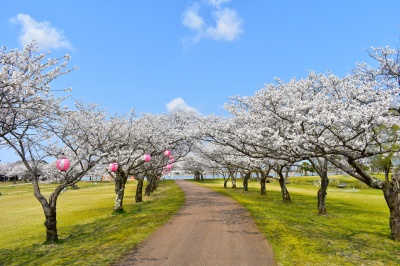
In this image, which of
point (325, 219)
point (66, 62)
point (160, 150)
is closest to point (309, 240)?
point (325, 219)

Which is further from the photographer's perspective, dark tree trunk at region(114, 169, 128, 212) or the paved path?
dark tree trunk at region(114, 169, 128, 212)

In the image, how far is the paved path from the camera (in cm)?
1080

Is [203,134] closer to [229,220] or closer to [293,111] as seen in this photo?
[229,220]

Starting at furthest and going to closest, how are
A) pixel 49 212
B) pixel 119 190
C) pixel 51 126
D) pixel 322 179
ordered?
pixel 119 190, pixel 322 179, pixel 49 212, pixel 51 126

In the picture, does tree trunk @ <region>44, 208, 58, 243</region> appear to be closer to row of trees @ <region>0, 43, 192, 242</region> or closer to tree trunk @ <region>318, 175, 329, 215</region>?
A: row of trees @ <region>0, 43, 192, 242</region>

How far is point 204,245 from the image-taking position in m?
12.7

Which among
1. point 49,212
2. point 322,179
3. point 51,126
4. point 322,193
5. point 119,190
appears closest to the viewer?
point 51,126

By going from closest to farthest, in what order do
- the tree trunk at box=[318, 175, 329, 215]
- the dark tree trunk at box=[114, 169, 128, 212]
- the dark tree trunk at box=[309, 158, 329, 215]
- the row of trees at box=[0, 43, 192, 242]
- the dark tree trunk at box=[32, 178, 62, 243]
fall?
the row of trees at box=[0, 43, 192, 242], the dark tree trunk at box=[32, 178, 62, 243], the dark tree trunk at box=[309, 158, 329, 215], the tree trunk at box=[318, 175, 329, 215], the dark tree trunk at box=[114, 169, 128, 212]

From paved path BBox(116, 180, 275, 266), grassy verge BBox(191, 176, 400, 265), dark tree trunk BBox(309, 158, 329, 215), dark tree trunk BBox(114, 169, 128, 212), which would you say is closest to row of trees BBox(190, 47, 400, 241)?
grassy verge BBox(191, 176, 400, 265)

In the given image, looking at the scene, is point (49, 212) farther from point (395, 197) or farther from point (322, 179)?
point (322, 179)

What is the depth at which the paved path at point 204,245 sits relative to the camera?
10.8 metres

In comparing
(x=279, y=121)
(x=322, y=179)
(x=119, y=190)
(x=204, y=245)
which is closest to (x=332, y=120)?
(x=279, y=121)

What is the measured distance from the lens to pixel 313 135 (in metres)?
13.9

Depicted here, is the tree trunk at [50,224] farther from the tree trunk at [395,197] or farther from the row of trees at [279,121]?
the tree trunk at [395,197]
